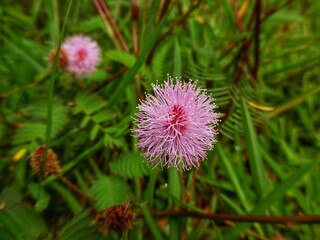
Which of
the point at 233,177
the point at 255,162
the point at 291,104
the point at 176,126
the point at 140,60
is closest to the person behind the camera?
the point at 176,126

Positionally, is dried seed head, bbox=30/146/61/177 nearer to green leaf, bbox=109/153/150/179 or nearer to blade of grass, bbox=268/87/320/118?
green leaf, bbox=109/153/150/179

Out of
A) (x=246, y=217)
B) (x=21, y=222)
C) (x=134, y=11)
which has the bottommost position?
(x=246, y=217)

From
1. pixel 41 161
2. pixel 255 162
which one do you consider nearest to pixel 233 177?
pixel 255 162

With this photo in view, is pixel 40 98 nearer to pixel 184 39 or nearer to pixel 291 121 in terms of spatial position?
pixel 184 39

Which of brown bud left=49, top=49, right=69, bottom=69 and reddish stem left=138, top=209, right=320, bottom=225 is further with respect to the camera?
brown bud left=49, top=49, right=69, bottom=69

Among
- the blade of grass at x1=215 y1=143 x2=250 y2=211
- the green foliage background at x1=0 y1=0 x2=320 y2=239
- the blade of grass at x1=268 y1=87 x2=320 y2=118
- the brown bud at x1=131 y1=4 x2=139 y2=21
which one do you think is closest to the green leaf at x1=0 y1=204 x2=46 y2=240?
the green foliage background at x1=0 y1=0 x2=320 y2=239

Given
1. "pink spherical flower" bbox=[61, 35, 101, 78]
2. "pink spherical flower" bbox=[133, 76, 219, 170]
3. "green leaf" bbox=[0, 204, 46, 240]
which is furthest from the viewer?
"pink spherical flower" bbox=[61, 35, 101, 78]

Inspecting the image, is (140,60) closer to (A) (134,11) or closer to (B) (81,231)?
(A) (134,11)
